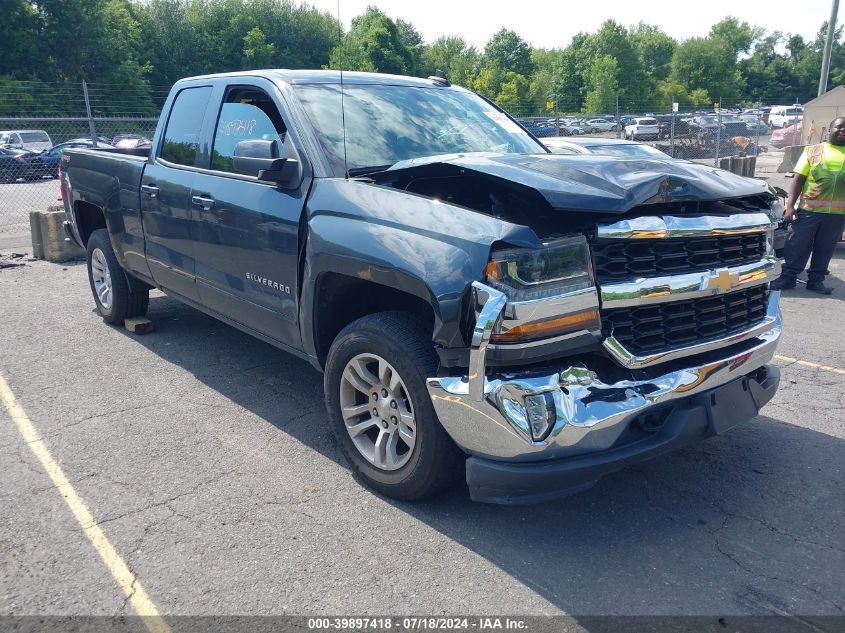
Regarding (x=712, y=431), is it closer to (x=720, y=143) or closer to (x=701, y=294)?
(x=701, y=294)

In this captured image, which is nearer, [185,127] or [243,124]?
[243,124]

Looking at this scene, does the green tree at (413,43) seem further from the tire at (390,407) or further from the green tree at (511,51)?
the tire at (390,407)

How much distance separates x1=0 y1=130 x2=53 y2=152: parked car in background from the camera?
85.3 ft

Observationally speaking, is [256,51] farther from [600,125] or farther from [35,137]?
[600,125]

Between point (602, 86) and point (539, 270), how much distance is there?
207 ft

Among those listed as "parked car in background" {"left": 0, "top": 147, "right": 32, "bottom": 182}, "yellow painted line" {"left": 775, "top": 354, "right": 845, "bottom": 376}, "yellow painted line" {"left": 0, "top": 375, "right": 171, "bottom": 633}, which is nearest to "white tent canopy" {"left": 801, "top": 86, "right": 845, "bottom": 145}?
"yellow painted line" {"left": 775, "top": 354, "right": 845, "bottom": 376}

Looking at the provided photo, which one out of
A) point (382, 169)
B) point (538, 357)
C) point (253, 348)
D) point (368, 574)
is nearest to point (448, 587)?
point (368, 574)

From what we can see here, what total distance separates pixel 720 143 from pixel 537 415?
68.7 ft

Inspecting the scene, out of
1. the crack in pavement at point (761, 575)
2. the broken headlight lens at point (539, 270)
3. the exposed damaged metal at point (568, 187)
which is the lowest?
the crack in pavement at point (761, 575)

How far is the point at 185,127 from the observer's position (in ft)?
16.5

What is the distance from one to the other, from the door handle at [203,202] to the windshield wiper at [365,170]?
43.0 inches

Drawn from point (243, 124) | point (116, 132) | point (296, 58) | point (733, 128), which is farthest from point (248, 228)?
point (296, 58)

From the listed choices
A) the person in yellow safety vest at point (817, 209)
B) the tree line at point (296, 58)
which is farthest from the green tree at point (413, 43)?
the person in yellow safety vest at point (817, 209)

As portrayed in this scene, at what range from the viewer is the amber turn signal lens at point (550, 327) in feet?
9.07
